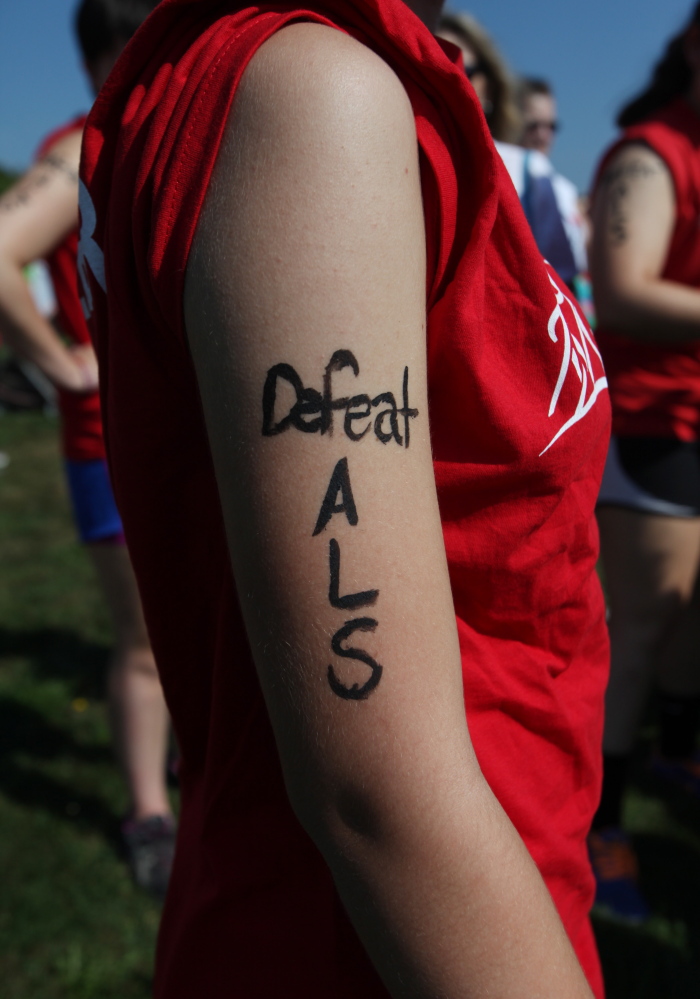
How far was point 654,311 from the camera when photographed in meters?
2.20

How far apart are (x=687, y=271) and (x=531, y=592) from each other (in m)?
1.83

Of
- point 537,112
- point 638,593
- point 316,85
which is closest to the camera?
point 316,85

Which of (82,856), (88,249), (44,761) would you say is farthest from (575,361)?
(44,761)

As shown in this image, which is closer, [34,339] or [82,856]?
[34,339]

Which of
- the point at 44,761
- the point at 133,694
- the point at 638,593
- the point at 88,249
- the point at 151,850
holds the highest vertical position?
the point at 88,249

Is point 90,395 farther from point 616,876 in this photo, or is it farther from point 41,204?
point 616,876

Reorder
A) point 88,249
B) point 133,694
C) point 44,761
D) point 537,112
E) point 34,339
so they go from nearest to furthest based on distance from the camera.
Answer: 1. point 88,249
2. point 34,339
3. point 133,694
4. point 44,761
5. point 537,112

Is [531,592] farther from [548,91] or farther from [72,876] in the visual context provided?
[548,91]

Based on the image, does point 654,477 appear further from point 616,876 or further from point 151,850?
point 151,850

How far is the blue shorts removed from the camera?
260cm

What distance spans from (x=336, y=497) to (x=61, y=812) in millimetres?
2993

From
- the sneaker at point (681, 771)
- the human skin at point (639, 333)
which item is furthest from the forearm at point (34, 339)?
the sneaker at point (681, 771)

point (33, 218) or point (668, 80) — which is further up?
point (668, 80)

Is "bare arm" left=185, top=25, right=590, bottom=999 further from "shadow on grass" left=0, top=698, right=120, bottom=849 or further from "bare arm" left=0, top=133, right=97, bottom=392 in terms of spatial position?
"shadow on grass" left=0, top=698, right=120, bottom=849
